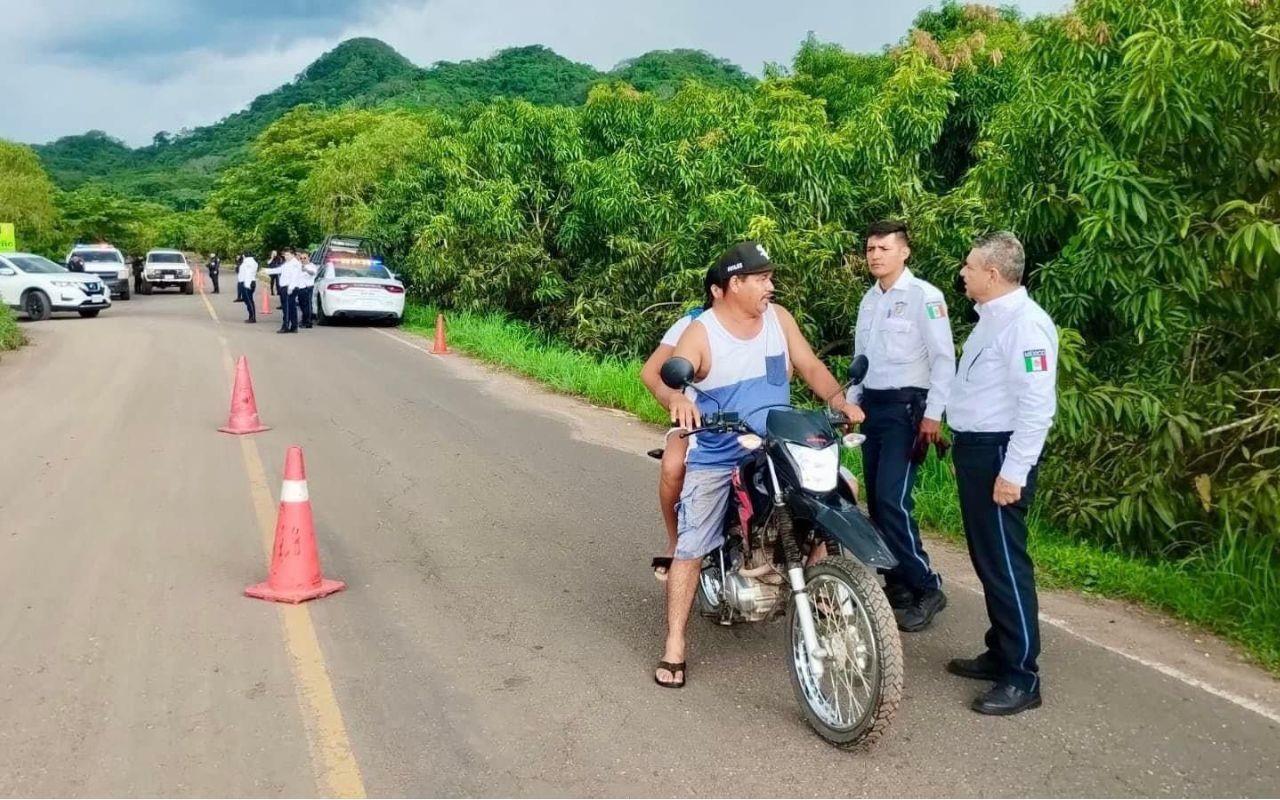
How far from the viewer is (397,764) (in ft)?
12.3

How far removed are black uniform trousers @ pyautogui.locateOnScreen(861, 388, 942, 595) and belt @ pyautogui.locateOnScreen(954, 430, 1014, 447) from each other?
2.34ft

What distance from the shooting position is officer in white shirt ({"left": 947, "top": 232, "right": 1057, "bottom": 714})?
162 inches

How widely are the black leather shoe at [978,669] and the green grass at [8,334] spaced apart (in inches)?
677

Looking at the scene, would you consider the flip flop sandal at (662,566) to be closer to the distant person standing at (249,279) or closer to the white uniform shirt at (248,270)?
the distant person standing at (249,279)

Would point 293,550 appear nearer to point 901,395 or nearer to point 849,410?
point 849,410

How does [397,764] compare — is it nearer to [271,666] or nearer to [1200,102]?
[271,666]

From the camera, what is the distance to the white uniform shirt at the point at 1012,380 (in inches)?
160

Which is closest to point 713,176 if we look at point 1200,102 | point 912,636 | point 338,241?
point 1200,102

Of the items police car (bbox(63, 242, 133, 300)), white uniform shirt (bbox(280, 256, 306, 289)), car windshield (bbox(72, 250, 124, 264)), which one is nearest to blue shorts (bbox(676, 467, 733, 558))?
white uniform shirt (bbox(280, 256, 306, 289))

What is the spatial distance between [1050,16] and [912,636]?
5033 mm

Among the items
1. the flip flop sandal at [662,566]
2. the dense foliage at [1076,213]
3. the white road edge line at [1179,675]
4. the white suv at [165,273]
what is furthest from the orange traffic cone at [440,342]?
the white suv at [165,273]

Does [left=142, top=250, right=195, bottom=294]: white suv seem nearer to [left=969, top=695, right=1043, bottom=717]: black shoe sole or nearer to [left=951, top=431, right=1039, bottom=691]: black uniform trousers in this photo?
[left=951, top=431, right=1039, bottom=691]: black uniform trousers

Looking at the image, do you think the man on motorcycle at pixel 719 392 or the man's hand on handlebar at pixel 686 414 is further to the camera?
the man on motorcycle at pixel 719 392

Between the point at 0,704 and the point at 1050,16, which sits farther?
the point at 1050,16
